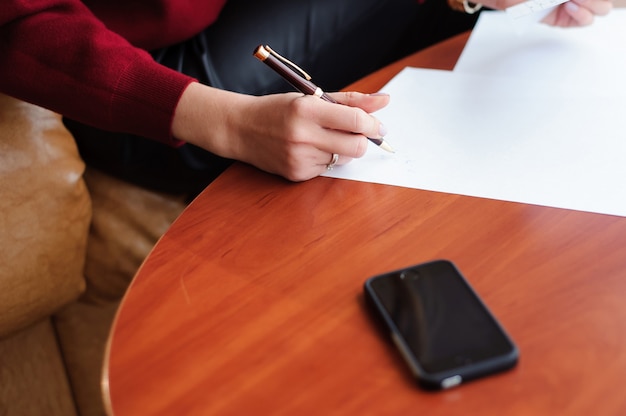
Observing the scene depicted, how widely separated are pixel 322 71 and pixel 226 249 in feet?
1.87

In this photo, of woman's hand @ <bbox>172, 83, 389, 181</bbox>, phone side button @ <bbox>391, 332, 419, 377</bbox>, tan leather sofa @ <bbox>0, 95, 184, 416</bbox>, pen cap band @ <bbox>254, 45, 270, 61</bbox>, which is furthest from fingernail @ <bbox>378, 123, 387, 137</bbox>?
tan leather sofa @ <bbox>0, 95, 184, 416</bbox>

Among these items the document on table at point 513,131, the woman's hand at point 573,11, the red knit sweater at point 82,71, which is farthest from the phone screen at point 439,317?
the woman's hand at point 573,11

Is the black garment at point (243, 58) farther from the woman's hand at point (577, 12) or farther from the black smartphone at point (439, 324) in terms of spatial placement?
the black smartphone at point (439, 324)

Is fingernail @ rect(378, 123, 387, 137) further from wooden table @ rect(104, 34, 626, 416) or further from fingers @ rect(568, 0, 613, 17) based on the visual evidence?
fingers @ rect(568, 0, 613, 17)

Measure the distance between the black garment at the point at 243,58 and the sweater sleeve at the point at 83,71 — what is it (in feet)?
0.60

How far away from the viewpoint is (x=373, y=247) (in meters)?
0.59

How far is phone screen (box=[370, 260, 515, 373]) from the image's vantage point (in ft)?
1.51

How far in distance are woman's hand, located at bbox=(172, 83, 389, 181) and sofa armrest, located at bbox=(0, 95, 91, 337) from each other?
10.4 inches

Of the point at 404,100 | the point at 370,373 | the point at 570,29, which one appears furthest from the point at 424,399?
the point at 570,29

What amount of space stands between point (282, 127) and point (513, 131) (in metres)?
0.24

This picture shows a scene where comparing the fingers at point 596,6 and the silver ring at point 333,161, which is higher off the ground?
the fingers at point 596,6

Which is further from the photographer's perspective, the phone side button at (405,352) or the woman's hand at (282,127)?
the woman's hand at (282,127)

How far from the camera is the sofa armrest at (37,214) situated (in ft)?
2.87

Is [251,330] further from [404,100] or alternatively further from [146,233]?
[146,233]
